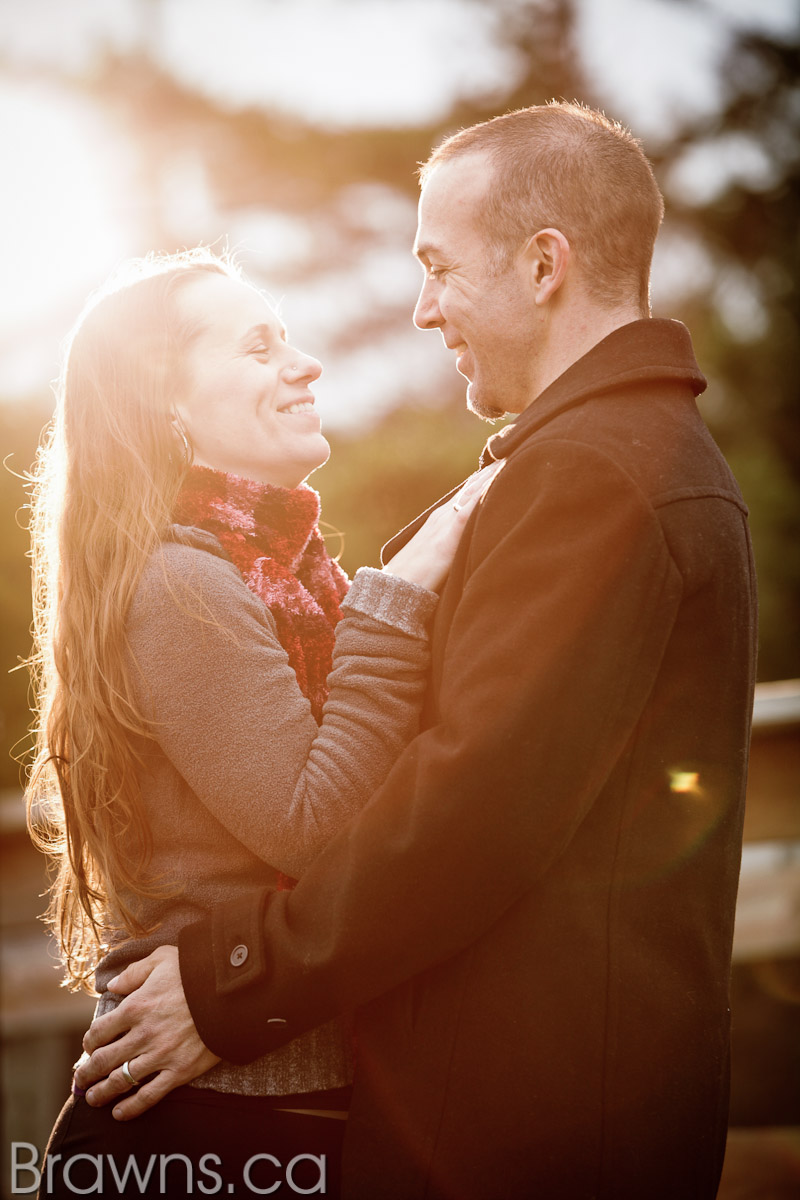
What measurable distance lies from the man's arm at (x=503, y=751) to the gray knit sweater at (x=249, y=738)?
0.12 m

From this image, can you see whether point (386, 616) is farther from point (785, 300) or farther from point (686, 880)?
point (785, 300)

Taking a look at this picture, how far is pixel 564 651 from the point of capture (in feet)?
4.98

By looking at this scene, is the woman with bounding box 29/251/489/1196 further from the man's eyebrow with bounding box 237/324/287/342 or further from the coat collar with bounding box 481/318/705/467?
the coat collar with bounding box 481/318/705/467

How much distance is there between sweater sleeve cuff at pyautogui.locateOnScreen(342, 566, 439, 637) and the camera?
1.80 m

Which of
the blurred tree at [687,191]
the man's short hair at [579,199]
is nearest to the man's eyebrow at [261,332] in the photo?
the man's short hair at [579,199]

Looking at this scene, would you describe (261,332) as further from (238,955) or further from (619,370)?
(238,955)

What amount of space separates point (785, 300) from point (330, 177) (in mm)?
3318

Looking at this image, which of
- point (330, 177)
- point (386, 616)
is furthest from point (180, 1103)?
point (330, 177)

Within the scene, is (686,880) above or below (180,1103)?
above

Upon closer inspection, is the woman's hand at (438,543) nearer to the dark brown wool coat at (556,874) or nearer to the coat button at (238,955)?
the dark brown wool coat at (556,874)

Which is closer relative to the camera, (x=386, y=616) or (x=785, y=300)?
(x=386, y=616)

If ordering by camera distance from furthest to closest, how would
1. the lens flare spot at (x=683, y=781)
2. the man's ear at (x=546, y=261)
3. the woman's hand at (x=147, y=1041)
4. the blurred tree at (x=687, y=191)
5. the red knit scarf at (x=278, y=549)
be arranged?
1. the blurred tree at (x=687, y=191)
2. the red knit scarf at (x=278, y=549)
3. the man's ear at (x=546, y=261)
4. the woman's hand at (x=147, y=1041)
5. the lens flare spot at (x=683, y=781)

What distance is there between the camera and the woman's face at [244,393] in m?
2.13

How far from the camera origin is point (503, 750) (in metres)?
1.52
